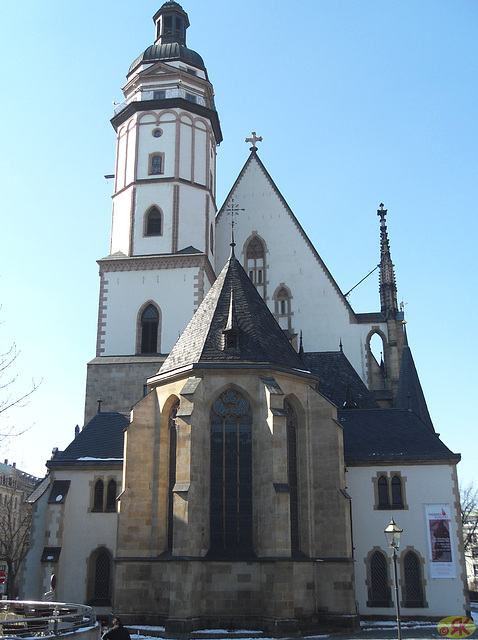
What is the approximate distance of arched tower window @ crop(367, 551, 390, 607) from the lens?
81.0 ft

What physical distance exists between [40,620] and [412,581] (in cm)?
1608

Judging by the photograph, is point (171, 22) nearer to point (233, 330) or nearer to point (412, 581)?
point (233, 330)

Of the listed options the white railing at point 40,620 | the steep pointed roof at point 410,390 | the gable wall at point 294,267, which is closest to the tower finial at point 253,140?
the gable wall at point 294,267

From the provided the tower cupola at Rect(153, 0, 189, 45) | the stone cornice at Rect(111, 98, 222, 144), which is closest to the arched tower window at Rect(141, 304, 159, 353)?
the stone cornice at Rect(111, 98, 222, 144)

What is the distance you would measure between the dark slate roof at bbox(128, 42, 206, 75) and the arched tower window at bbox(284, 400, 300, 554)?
22.2 meters

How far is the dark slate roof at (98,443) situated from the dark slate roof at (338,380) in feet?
29.5

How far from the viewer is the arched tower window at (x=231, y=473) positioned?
71.6ft

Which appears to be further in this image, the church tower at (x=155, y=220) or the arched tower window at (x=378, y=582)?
the church tower at (x=155, y=220)

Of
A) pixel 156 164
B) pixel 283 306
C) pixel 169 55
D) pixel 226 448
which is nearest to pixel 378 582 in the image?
pixel 226 448

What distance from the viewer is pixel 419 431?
2770cm

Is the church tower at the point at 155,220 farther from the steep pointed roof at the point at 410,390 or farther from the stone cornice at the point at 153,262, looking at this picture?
the steep pointed roof at the point at 410,390

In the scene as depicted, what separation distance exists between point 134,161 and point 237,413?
59.4 ft

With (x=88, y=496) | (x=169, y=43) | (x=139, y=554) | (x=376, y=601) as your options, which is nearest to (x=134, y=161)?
(x=169, y=43)

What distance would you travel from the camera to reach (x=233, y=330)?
77.8 ft
